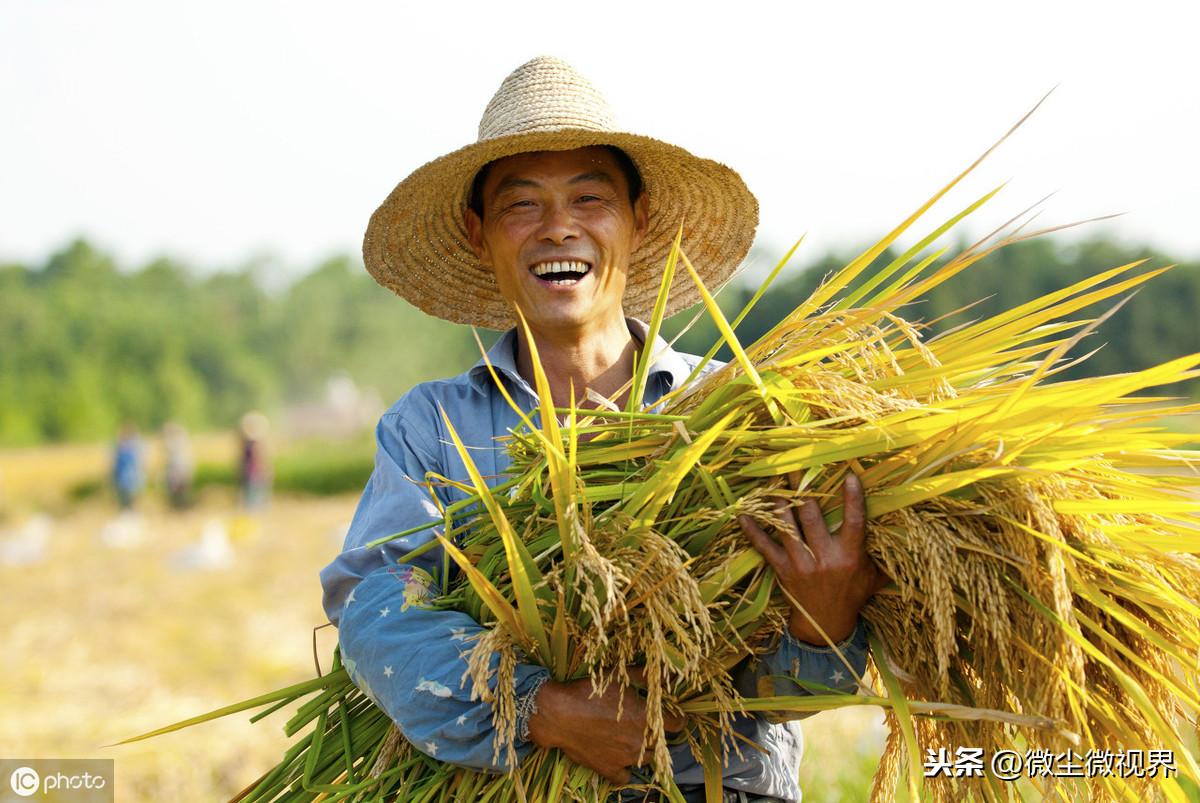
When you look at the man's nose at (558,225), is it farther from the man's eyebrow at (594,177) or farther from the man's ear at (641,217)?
the man's ear at (641,217)

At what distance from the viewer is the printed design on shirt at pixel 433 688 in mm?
1655

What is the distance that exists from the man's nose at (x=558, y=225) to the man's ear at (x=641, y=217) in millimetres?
275

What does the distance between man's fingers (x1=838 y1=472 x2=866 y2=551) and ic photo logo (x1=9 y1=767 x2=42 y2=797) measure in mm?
4161

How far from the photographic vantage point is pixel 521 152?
7.27 feet

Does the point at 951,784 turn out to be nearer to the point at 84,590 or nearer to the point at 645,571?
the point at 645,571

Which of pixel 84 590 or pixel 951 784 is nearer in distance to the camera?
pixel 951 784

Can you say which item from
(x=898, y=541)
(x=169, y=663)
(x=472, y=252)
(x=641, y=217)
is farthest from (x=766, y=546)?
(x=169, y=663)

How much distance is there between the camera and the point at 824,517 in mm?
1608

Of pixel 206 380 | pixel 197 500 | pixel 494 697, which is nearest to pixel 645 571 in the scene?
pixel 494 697

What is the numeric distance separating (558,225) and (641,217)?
0.35 metres

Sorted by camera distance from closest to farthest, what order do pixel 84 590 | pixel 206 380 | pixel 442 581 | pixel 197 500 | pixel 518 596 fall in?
pixel 518 596, pixel 442 581, pixel 84 590, pixel 197 500, pixel 206 380

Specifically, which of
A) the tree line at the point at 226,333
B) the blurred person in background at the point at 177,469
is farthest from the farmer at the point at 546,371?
the tree line at the point at 226,333

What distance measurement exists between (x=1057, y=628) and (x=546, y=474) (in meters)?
0.76

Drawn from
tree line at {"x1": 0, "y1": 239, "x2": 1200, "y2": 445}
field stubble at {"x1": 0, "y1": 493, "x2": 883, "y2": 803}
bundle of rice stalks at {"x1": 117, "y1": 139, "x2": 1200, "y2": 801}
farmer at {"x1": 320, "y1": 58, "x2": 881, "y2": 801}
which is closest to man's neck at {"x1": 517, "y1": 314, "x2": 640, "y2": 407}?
farmer at {"x1": 320, "y1": 58, "x2": 881, "y2": 801}
